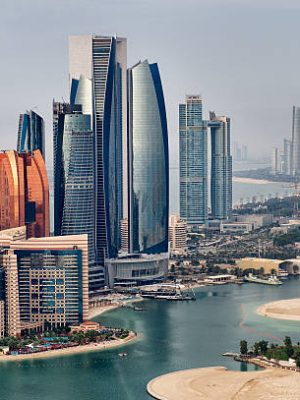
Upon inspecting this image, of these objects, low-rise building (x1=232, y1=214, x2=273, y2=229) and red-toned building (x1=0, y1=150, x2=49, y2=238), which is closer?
red-toned building (x1=0, y1=150, x2=49, y2=238)

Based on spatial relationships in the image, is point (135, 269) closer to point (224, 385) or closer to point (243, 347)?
point (243, 347)

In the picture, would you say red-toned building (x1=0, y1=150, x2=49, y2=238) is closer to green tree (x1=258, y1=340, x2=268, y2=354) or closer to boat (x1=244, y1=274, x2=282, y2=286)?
Result: boat (x1=244, y1=274, x2=282, y2=286)

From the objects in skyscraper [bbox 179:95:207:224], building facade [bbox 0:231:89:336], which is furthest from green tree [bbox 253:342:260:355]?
skyscraper [bbox 179:95:207:224]

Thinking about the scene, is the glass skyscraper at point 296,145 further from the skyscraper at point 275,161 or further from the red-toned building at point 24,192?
the red-toned building at point 24,192

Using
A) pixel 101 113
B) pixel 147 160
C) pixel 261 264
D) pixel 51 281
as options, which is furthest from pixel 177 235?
pixel 51 281

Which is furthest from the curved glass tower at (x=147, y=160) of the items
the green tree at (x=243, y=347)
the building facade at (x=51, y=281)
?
the green tree at (x=243, y=347)
